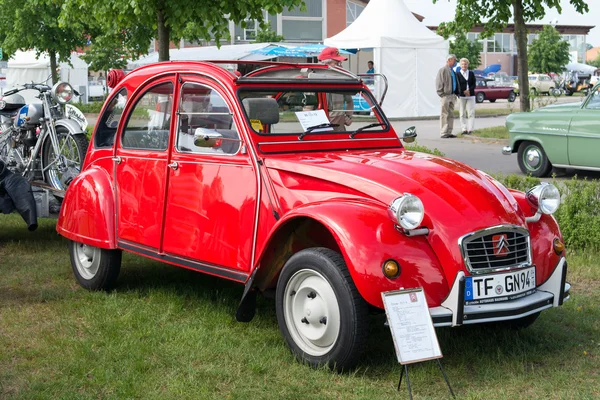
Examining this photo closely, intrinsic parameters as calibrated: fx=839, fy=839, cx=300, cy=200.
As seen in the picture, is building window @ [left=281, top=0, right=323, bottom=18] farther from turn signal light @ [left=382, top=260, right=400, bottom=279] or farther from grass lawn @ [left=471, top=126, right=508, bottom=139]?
turn signal light @ [left=382, top=260, right=400, bottom=279]

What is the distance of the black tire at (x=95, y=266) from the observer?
22.1 feet

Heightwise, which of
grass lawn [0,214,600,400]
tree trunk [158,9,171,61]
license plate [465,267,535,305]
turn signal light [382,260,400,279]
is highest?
tree trunk [158,9,171,61]

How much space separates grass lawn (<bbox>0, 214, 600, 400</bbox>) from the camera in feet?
15.3

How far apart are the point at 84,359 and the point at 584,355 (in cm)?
309

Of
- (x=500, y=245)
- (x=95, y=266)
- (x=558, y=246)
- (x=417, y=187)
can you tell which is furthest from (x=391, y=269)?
(x=95, y=266)

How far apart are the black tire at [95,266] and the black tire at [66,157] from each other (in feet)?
6.25

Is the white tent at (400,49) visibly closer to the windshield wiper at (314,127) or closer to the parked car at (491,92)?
the parked car at (491,92)

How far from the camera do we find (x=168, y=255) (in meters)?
6.05

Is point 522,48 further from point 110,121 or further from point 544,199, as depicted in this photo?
point 544,199

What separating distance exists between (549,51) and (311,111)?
2866 inches

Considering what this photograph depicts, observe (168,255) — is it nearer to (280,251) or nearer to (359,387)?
(280,251)

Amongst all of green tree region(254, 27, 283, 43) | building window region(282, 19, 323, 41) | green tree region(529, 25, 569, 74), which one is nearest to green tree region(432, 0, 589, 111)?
green tree region(254, 27, 283, 43)

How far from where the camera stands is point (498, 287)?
4.78m

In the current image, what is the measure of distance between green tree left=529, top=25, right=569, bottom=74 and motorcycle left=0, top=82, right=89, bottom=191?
70466 mm
